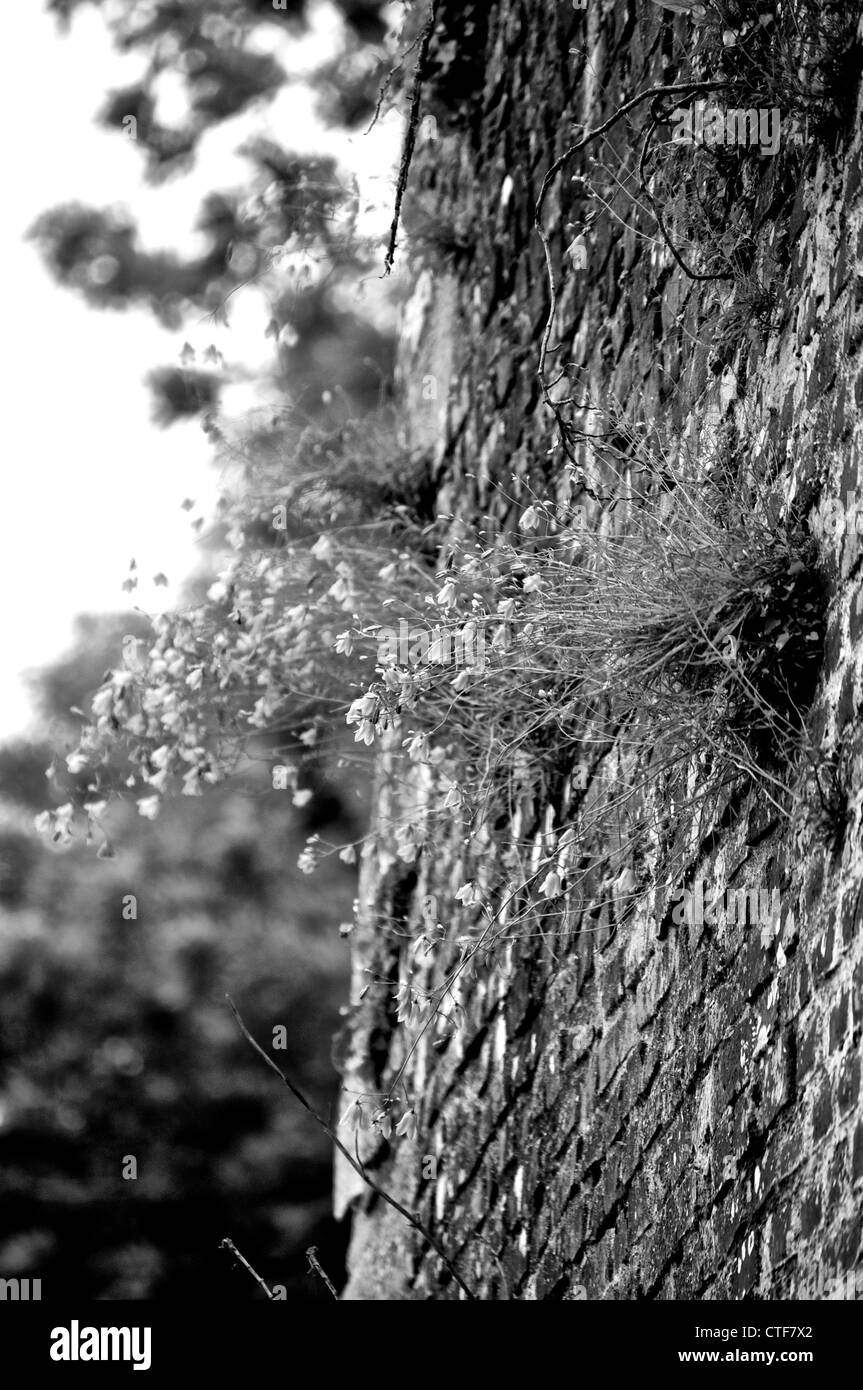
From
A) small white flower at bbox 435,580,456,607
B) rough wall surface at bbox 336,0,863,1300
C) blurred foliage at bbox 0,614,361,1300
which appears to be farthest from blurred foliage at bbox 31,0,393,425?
blurred foliage at bbox 0,614,361,1300

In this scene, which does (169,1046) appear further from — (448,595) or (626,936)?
(448,595)

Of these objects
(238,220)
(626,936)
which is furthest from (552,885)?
(238,220)

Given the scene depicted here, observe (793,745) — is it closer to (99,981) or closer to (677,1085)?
(677,1085)

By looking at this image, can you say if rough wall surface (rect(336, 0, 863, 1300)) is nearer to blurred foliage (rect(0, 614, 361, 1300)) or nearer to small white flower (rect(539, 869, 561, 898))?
small white flower (rect(539, 869, 561, 898))

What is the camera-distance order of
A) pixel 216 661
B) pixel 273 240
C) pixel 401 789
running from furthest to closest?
1. pixel 273 240
2. pixel 401 789
3. pixel 216 661
